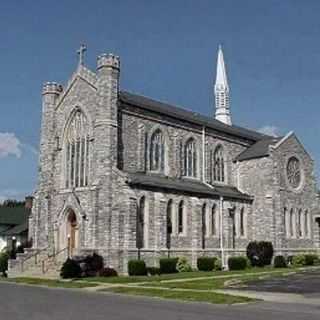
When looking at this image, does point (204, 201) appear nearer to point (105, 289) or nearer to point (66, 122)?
point (66, 122)

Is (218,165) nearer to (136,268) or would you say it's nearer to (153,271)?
(153,271)

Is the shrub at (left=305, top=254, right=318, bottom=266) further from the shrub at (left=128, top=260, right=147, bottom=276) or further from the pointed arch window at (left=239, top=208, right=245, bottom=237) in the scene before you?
the shrub at (left=128, top=260, right=147, bottom=276)

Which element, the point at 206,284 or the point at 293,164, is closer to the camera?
the point at 206,284

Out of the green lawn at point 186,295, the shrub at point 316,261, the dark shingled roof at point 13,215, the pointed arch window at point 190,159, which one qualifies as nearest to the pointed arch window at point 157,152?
the pointed arch window at point 190,159

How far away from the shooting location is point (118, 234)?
3697cm

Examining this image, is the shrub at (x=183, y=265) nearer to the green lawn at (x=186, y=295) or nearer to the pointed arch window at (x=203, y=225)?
the pointed arch window at (x=203, y=225)

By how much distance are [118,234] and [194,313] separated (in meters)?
20.6

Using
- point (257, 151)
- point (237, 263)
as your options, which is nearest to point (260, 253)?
point (237, 263)

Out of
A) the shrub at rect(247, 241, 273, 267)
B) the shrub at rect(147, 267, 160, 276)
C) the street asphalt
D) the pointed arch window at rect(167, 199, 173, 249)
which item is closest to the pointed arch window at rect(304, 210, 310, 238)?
the shrub at rect(247, 241, 273, 267)

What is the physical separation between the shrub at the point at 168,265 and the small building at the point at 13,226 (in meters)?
27.2

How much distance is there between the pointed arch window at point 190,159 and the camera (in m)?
47.4

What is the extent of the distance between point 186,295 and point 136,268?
14122 millimetres

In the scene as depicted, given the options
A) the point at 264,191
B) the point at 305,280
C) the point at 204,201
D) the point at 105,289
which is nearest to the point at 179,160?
the point at 204,201

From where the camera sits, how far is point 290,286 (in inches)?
1069
